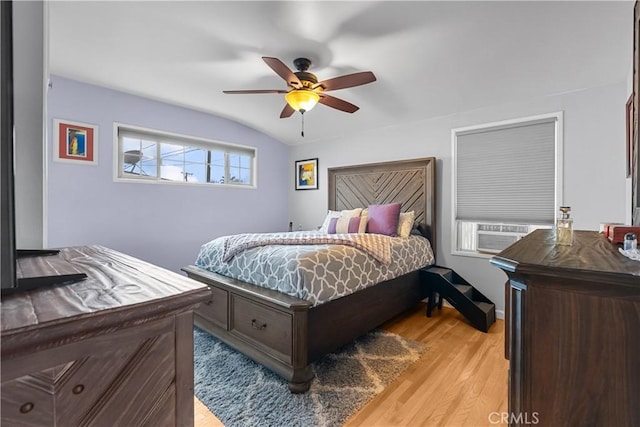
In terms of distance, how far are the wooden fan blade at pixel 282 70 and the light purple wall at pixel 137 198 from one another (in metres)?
2.32

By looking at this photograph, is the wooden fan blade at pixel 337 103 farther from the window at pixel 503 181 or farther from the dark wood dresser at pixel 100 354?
the dark wood dresser at pixel 100 354

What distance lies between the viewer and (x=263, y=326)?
2.11 meters

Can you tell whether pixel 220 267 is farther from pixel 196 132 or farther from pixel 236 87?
pixel 196 132

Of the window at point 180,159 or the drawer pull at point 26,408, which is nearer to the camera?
the drawer pull at point 26,408

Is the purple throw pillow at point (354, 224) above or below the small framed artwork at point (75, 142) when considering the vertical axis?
below

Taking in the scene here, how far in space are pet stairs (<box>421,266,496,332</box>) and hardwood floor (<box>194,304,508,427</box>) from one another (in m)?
0.13

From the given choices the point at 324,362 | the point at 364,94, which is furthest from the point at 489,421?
the point at 364,94

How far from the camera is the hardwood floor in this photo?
1.68m

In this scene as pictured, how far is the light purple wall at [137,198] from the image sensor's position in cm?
309

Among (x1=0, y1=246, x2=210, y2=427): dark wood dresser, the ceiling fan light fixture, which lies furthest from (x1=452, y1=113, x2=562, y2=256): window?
(x1=0, y1=246, x2=210, y2=427): dark wood dresser

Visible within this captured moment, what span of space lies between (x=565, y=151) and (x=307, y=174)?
343 cm

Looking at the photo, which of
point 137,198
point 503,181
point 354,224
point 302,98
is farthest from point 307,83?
point 137,198

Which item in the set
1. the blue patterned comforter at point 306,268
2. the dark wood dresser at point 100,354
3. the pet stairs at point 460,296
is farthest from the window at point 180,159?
the dark wood dresser at point 100,354

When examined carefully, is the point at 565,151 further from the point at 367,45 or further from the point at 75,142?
the point at 75,142
